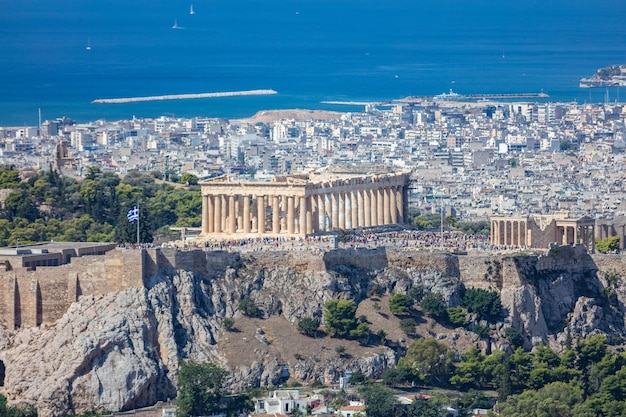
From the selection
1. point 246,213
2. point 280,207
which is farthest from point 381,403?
point 246,213

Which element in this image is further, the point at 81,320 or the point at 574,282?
the point at 574,282

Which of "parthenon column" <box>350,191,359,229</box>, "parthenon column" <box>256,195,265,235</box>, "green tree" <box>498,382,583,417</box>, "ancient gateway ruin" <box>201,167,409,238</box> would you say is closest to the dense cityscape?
"parthenon column" <box>350,191,359,229</box>

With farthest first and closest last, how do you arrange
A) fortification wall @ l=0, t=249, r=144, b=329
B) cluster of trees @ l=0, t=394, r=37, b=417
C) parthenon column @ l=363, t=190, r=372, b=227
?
parthenon column @ l=363, t=190, r=372, b=227
fortification wall @ l=0, t=249, r=144, b=329
cluster of trees @ l=0, t=394, r=37, b=417

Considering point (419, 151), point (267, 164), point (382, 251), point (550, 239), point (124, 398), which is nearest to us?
point (124, 398)

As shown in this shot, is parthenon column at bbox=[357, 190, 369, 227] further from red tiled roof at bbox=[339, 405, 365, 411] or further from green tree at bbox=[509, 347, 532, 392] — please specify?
red tiled roof at bbox=[339, 405, 365, 411]

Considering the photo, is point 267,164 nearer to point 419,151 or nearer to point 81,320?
point 419,151

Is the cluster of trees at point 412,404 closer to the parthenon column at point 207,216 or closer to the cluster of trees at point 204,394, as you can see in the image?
the cluster of trees at point 204,394

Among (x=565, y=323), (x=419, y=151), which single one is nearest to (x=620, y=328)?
(x=565, y=323)
